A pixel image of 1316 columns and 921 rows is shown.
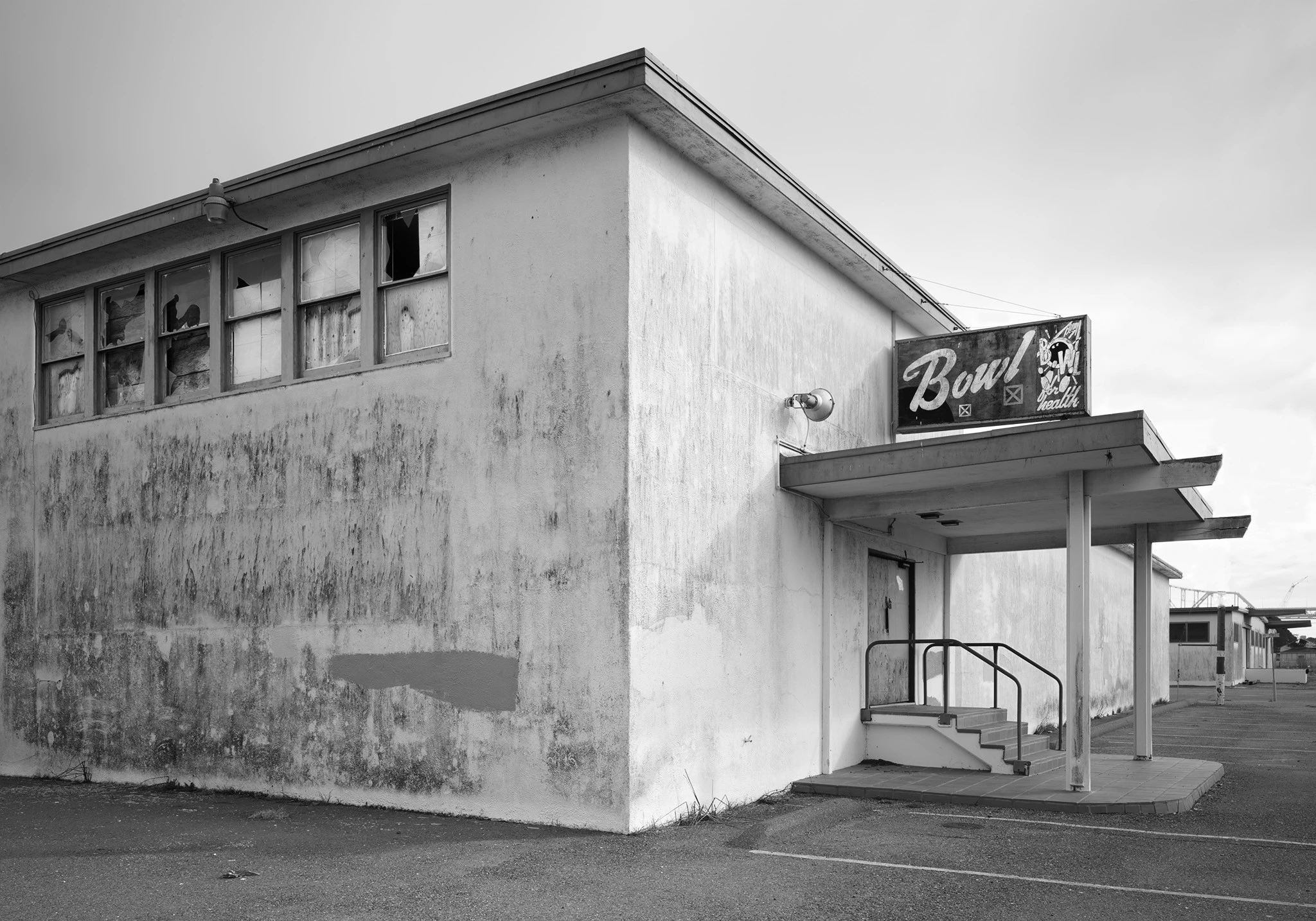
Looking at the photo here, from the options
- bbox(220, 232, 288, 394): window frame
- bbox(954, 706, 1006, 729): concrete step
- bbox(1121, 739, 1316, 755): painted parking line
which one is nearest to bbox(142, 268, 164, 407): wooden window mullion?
bbox(220, 232, 288, 394): window frame

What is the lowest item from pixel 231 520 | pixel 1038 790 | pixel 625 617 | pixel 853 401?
pixel 1038 790

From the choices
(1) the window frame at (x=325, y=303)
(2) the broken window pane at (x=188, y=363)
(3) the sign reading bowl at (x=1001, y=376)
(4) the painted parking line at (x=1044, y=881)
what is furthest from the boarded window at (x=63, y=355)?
(3) the sign reading bowl at (x=1001, y=376)

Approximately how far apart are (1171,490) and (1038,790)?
10.7 ft

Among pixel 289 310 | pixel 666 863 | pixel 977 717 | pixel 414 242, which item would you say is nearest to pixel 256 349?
pixel 289 310

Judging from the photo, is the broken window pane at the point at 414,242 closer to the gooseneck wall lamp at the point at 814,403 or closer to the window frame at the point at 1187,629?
the gooseneck wall lamp at the point at 814,403

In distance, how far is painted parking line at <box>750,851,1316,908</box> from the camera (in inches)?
285

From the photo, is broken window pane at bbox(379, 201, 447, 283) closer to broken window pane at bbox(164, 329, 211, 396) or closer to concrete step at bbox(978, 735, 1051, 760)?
broken window pane at bbox(164, 329, 211, 396)

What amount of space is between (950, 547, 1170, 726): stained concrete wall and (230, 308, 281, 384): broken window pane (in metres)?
10.1

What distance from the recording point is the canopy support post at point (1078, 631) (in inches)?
431

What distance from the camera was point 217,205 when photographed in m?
11.8

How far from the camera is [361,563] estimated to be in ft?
36.8

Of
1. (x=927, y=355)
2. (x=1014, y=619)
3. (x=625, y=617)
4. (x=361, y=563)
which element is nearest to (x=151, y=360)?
(x=361, y=563)

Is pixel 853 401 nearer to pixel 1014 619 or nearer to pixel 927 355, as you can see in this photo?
pixel 927 355

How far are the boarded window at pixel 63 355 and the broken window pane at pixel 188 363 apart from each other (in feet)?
4.92
